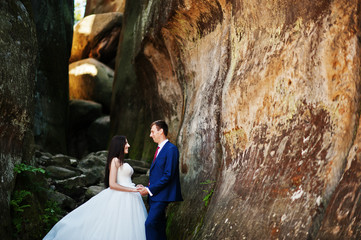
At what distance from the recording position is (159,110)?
12445 mm

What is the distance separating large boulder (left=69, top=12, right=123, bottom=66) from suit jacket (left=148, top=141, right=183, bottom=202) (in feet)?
54.6

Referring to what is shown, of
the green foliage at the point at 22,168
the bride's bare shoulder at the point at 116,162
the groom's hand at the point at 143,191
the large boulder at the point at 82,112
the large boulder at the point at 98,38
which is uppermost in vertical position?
the large boulder at the point at 98,38

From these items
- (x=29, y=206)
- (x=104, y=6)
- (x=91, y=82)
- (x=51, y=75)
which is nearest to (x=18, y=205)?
(x=29, y=206)

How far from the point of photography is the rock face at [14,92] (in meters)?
6.54

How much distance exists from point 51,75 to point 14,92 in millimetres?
9905

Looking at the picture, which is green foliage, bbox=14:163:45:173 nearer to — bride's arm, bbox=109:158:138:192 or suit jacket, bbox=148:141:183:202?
bride's arm, bbox=109:158:138:192

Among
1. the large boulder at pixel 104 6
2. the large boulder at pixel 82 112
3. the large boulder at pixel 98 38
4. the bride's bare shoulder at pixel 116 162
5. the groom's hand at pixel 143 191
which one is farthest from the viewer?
the large boulder at pixel 104 6

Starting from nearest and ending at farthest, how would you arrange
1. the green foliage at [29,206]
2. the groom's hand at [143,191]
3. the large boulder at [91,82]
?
the groom's hand at [143,191] < the green foliage at [29,206] < the large boulder at [91,82]

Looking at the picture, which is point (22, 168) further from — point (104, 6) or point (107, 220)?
point (104, 6)

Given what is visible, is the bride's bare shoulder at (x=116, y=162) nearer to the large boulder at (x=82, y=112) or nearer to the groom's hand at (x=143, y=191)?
the groom's hand at (x=143, y=191)

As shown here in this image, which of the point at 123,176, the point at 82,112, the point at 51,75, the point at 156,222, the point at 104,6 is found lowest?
the point at 156,222

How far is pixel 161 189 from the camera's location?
578 cm

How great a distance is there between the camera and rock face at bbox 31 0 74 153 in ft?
51.9

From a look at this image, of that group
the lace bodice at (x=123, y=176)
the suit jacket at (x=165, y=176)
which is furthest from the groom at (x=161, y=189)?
the lace bodice at (x=123, y=176)
